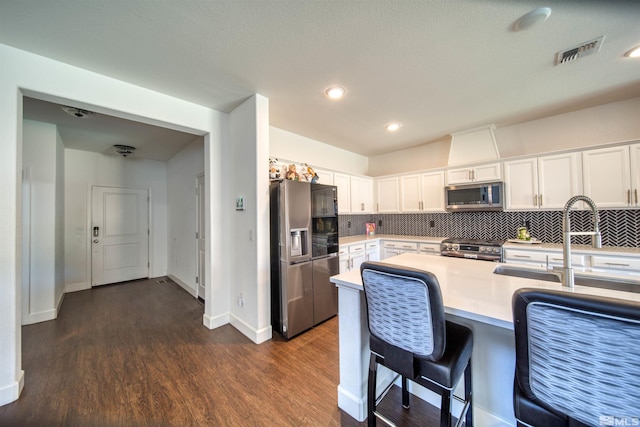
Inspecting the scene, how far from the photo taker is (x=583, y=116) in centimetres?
298

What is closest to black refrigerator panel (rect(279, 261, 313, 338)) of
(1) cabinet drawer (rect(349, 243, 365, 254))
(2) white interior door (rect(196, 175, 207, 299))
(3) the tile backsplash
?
(1) cabinet drawer (rect(349, 243, 365, 254))

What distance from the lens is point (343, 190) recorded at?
4102 mm

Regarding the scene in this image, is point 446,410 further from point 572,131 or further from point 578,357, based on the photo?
point 572,131

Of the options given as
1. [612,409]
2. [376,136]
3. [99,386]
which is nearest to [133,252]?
[99,386]

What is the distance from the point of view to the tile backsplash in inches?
110

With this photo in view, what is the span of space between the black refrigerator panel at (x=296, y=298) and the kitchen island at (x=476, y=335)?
1038 millimetres

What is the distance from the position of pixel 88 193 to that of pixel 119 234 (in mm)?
954

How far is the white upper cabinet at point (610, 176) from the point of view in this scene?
2.56m

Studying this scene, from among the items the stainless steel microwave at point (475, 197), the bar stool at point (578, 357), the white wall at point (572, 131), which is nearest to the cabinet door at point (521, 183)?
the stainless steel microwave at point (475, 197)

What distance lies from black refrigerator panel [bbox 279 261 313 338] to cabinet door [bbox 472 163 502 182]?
291cm

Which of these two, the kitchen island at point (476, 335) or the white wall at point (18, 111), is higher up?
the white wall at point (18, 111)

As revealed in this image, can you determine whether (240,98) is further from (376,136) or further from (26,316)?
(26,316)

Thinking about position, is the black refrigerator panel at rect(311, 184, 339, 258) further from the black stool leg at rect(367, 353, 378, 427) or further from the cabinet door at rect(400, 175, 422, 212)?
the cabinet door at rect(400, 175, 422, 212)

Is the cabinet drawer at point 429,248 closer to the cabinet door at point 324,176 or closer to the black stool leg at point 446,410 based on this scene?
the cabinet door at point 324,176
